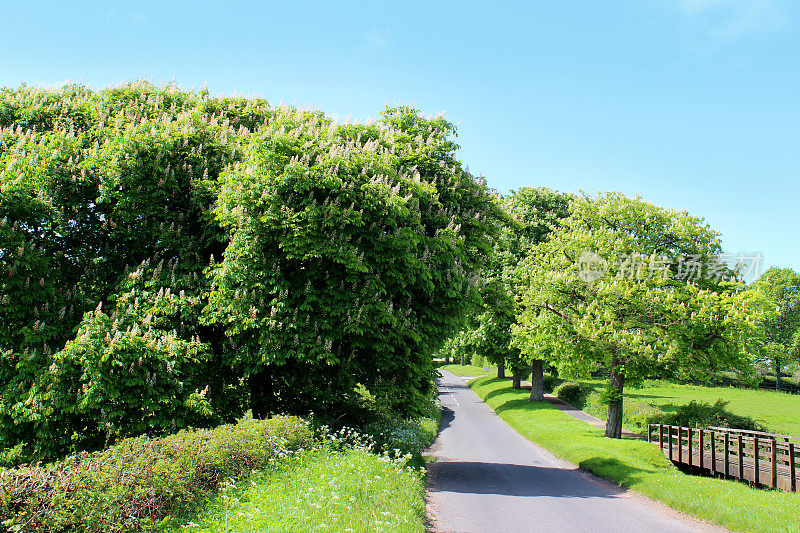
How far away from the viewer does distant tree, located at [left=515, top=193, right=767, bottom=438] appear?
85.0ft

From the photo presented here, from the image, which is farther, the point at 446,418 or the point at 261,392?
the point at 446,418

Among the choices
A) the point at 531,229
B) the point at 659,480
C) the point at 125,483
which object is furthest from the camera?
the point at 531,229

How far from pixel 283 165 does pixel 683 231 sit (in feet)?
80.4

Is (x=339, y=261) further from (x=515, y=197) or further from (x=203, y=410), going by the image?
(x=515, y=197)

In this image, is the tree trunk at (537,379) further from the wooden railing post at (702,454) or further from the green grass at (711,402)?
the wooden railing post at (702,454)

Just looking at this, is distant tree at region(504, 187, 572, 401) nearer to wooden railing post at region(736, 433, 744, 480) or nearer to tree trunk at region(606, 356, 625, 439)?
tree trunk at region(606, 356, 625, 439)

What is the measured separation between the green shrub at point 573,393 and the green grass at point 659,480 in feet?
30.7

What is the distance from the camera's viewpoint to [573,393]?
49094 mm

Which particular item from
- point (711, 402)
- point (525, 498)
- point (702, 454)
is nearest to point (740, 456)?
point (702, 454)

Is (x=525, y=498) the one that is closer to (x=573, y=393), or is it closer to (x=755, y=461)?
(x=755, y=461)

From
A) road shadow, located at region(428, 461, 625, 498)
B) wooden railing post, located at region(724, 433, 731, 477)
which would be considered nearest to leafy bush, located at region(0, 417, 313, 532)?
road shadow, located at region(428, 461, 625, 498)

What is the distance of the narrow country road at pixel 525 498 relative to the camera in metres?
12.9

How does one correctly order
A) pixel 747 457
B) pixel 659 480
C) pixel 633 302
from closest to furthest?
pixel 659 480 < pixel 747 457 < pixel 633 302

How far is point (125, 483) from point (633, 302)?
24.5m
